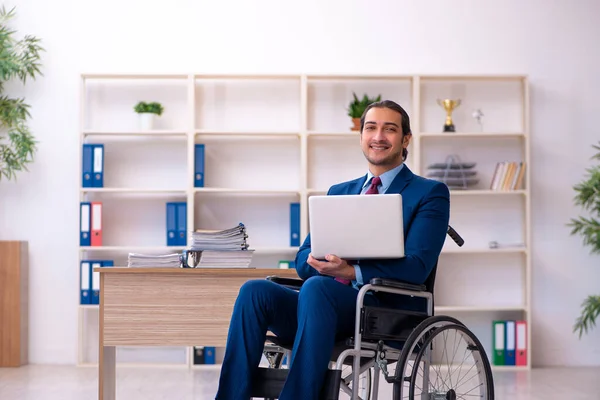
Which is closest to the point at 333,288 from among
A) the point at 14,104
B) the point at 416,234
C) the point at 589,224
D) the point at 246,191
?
the point at 416,234

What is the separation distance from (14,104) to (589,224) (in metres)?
3.91

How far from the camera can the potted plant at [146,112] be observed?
5.56 metres

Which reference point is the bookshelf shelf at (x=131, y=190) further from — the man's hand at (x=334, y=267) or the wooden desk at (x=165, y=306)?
the man's hand at (x=334, y=267)

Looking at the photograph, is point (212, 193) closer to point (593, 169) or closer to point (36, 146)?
point (36, 146)

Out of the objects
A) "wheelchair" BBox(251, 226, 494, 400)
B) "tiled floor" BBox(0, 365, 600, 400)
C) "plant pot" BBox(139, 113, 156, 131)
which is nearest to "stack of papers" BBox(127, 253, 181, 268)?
"wheelchair" BBox(251, 226, 494, 400)

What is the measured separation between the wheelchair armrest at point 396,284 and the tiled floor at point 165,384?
69.9 inches

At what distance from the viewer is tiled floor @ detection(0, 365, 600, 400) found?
171 inches

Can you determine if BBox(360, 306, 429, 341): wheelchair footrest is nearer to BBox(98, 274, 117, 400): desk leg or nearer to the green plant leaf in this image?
BBox(98, 274, 117, 400): desk leg

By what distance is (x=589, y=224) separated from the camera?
18.4 ft

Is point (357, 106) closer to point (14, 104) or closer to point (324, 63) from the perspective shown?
point (324, 63)

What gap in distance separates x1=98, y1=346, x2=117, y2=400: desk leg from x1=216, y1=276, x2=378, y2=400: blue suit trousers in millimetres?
1035

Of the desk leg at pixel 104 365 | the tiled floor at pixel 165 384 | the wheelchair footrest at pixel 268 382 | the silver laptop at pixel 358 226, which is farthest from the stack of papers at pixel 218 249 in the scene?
the tiled floor at pixel 165 384

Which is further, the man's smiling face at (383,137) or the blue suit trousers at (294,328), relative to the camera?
the man's smiling face at (383,137)

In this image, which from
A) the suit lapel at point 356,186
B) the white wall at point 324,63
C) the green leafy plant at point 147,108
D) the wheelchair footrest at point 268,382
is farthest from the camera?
the white wall at point 324,63
